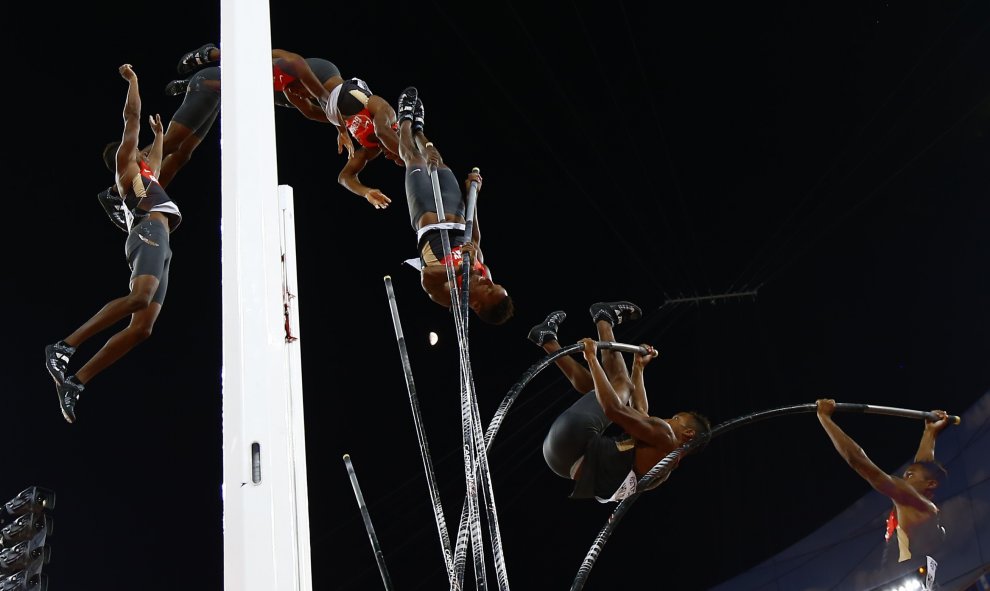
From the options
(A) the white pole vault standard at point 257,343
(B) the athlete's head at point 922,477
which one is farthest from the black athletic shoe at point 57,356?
(B) the athlete's head at point 922,477

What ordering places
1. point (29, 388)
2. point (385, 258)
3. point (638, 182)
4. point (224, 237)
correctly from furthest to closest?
point (638, 182) < point (385, 258) < point (29, 388) < point (224, 237)

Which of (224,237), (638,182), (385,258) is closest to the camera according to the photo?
(224,237)

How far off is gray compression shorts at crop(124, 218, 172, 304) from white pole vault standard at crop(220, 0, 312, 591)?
2.95 m

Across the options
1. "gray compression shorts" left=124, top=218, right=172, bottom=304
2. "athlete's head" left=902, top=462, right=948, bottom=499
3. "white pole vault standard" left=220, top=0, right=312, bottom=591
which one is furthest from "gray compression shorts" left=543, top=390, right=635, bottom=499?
"white pole vault standard" left=220, top=0, right=312, bottom=591

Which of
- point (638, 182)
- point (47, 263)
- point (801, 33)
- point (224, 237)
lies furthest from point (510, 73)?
point (224, 237)

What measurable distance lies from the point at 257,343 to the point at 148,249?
10.4 feet

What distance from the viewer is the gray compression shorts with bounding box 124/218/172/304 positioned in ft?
13.3

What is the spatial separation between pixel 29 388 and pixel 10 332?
1.08 feet

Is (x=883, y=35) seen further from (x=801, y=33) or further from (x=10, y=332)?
(x=10, y=332)

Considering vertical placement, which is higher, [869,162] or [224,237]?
[869,162]

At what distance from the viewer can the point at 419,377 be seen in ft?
25.4

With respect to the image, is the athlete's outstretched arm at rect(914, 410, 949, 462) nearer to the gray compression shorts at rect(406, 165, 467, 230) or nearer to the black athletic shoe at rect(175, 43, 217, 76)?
the gray compression shorts at rect(406, 165, 467, 230)

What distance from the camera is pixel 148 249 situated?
13.4 feet

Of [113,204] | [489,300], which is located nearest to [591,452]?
[489,300]
